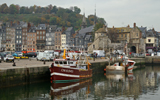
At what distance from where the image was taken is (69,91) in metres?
28.0

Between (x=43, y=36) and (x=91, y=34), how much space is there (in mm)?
22136

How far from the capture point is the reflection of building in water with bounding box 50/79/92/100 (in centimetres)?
2562

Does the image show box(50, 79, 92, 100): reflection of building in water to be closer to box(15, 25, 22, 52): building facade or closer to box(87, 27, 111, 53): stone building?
box(87, 27, 111, 53): stone building

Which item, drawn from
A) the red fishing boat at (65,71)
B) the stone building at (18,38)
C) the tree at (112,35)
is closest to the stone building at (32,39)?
the stone building at (18,38)

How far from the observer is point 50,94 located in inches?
1041

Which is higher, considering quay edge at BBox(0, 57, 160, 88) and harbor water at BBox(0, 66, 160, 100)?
quay edge at BBox(0, 57, 160, 88)

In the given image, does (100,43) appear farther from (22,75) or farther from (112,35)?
(22,75)

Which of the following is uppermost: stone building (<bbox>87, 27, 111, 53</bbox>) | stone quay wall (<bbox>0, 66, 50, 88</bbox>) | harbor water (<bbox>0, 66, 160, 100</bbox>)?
stone building (<bbox>87, 27, 111, 53</bbox>)

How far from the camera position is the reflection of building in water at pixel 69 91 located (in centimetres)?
2562

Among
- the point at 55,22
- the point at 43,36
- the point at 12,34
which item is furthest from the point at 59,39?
the point at 55,22

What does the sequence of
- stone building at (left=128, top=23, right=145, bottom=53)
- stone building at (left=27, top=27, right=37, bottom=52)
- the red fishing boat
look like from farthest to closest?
stone building at (left=27, top=27, right=37, bottom=52), stone building at (left=128, top=23, right=145, bottom=53), the red fishing boat

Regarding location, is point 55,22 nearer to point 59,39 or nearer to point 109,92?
point 59,39

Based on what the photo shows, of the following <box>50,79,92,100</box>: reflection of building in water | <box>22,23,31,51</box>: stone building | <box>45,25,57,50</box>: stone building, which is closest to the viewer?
<box>50,79,92,100</box>: reflection of building in water

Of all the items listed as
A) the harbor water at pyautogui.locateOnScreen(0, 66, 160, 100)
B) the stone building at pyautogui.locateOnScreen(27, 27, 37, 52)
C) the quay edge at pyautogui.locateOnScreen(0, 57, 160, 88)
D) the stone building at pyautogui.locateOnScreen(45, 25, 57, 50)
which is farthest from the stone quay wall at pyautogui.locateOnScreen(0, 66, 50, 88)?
the stone building at pyautogui.locateOnScreen(27, 27, 37, 52)
